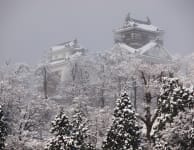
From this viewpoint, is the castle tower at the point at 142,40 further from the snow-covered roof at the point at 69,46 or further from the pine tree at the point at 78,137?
the pine tree at the point at 78,137

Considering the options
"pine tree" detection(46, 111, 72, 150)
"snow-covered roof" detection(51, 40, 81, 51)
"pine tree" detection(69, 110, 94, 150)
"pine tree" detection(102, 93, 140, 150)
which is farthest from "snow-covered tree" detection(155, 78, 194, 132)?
"snow-covered roof" detection(51, 40, 81, 51)

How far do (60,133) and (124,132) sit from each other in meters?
3.60

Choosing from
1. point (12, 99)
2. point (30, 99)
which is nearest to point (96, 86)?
point (30, 99)

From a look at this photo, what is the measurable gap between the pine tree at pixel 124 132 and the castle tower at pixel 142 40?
151 feet

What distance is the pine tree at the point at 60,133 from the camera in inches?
1094

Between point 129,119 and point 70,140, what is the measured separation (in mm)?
3433

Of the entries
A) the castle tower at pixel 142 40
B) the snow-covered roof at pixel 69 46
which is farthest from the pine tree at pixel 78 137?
the snow-covered roof at pixel 69 46

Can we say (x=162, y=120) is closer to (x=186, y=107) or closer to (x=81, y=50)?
(x=186, y=107)

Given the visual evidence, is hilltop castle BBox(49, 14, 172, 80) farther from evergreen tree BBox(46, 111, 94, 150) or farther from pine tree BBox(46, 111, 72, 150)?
pine tree BBox(46, 111, 72, 150)

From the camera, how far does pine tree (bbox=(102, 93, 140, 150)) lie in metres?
27.1

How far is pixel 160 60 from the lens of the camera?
76.1 metres

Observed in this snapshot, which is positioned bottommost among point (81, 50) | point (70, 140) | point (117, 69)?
point (70, 140)

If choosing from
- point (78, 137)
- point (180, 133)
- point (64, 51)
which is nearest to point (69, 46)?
point (64, 51)

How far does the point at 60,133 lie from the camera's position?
92.0 ft
